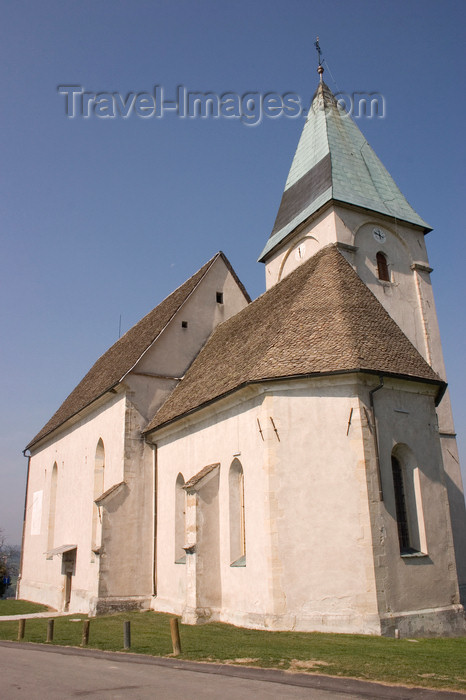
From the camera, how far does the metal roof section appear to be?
89.4 feet

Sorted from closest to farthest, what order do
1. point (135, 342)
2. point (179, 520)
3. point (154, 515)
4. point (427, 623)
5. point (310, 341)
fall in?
point (427, 623) < point (310, 341) < point (179, 520) < point (154, 515) < point (135, 342)

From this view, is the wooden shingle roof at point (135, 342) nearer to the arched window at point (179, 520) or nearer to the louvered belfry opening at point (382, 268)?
the arched window at point (179, 520)

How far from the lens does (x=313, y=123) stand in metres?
31.7

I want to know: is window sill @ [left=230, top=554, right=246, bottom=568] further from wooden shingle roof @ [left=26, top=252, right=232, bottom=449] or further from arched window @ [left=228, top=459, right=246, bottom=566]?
wooden shingle roof @ [left=26, top=252, right=232, bottom=449]

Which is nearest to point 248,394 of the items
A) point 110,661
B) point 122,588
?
point 110,661

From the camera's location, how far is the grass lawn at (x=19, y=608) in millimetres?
24891

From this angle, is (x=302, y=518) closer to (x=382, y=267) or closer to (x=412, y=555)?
(x=412, y=555)

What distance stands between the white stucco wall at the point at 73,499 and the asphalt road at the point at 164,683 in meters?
10.7

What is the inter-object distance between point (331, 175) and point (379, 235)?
3771mm

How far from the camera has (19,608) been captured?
2669 cm

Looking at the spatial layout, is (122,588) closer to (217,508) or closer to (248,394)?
(217,508)

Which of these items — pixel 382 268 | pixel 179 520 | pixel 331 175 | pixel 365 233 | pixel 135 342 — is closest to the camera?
pixel 179 520

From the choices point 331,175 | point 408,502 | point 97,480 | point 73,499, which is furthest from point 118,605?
point 331,175

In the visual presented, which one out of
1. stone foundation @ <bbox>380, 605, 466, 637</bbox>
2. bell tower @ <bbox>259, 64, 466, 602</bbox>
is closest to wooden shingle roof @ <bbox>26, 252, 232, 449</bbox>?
bell tower @ <bbox>259, 64, 466, 602</bbox>
